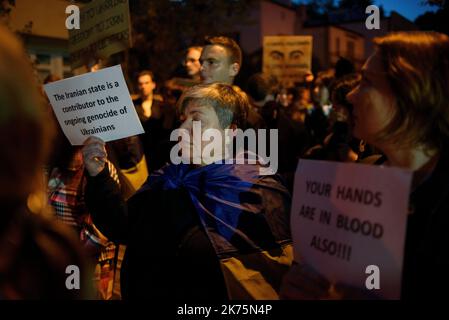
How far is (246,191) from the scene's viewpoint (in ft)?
7.93

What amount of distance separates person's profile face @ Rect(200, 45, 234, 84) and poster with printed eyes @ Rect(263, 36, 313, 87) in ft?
11.6

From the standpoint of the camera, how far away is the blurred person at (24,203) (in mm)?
1005

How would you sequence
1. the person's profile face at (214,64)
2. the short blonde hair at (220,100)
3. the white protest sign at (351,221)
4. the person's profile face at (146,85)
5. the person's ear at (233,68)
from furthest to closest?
the person's profile face at (146,85)
the person's ear at (233,68)
the person's profile face at (214,64)
the short blonde hair at (220,100)
the white protest sign at (351,221)

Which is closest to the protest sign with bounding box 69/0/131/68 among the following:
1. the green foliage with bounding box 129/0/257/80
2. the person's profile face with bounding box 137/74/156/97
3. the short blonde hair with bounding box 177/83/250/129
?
the short blonde hair with bounding box 177/83/250/129

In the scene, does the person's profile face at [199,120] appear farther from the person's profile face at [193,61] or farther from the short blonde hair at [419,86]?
the person's profile face at [193,61]

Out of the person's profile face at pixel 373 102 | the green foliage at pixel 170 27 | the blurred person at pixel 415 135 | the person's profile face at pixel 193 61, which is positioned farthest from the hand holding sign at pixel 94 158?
the green foliage at pixel 170 27

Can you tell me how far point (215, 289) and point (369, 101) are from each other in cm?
109

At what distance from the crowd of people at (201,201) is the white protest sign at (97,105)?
0.12 m

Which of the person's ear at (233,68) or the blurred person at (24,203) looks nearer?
the blurred person at (24,203)

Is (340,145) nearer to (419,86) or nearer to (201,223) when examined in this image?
(201,223)

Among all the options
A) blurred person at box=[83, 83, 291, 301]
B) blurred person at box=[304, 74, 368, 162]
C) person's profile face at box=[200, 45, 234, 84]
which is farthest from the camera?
person's profile face at box=[200, 45, 234, 84]

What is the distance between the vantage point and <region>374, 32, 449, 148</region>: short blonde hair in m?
1.61

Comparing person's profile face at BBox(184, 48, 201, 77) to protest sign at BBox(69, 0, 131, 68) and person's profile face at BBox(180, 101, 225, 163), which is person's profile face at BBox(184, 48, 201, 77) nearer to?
protest sign at BBox(69, 0, 131, 68)

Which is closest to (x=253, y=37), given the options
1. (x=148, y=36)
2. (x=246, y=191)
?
(x=148, y=36)
